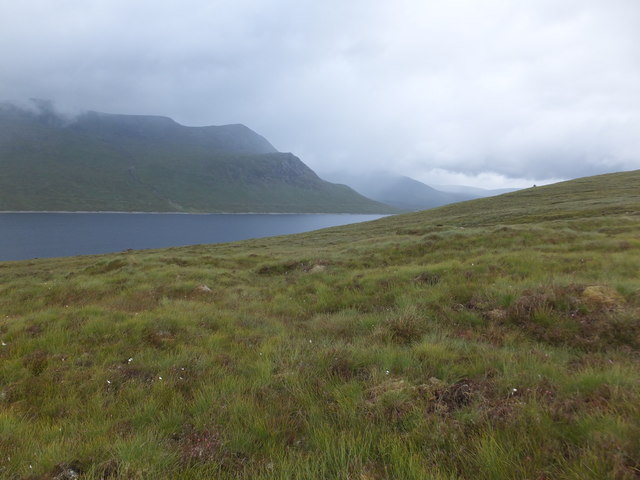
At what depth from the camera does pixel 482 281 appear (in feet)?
30.0

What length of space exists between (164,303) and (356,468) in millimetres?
8247

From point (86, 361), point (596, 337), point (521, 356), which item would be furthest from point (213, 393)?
point (596, 337)

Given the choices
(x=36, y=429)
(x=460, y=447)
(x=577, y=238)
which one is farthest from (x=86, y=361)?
(x=577, y=238)

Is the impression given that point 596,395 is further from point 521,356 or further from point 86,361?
point 86,361

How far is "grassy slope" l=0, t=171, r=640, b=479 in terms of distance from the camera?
2.89 meters

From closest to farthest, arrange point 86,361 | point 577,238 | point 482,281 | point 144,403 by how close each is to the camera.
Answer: point 144,403
point 86,361
point 482,281
point 577,238

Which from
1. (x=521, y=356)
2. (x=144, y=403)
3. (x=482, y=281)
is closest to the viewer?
(x=144, y=403)

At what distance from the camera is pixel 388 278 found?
420 inches

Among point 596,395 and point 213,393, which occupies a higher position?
point 596,395

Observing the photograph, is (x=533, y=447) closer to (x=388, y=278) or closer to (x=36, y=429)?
(x=36, y=429)

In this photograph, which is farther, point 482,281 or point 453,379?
point 482,281

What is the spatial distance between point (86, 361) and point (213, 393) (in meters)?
2.91

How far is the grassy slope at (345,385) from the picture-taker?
289 cm

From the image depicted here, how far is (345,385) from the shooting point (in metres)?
4.28
